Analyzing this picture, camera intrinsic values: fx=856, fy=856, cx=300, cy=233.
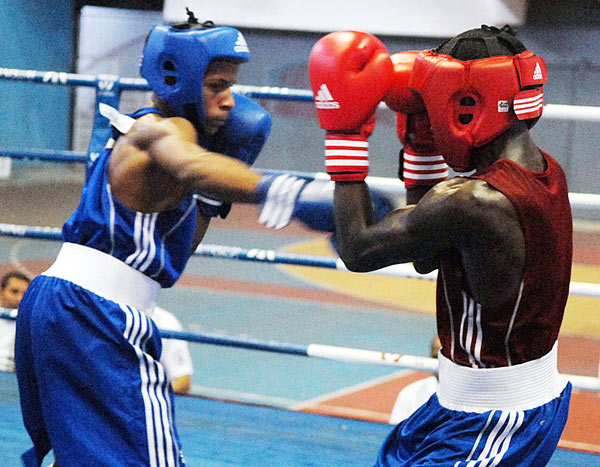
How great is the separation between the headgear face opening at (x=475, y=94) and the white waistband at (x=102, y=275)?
0.80m

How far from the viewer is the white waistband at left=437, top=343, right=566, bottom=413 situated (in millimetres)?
1740

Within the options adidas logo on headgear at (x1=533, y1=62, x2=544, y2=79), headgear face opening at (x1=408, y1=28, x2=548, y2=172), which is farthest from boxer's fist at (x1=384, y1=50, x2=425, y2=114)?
adidas logo on headgear at (x1=533, y1=62, x2=544, y2=79)

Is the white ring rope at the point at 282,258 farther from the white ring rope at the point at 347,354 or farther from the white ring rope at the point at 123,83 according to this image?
the white ring rope at the point at 123,83

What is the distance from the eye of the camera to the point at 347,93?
5.69 feet

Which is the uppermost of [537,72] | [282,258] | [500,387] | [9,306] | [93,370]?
[537,72]

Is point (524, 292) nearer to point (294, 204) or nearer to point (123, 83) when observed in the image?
point (294, 204)

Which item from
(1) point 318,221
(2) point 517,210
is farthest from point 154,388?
(2) point 517,210

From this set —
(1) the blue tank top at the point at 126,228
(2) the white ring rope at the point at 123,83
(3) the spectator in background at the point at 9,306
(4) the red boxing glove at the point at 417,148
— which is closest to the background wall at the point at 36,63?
(3) the spectator in background at the point at 9,306

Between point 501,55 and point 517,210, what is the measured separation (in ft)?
1.08

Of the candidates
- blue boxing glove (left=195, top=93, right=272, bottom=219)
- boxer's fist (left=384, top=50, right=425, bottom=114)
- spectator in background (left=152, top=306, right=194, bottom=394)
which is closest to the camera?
boxer's fist (left=384, top=50, right=425, bottom=114)

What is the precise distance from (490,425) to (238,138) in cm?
105

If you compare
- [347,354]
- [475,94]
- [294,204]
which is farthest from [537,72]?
[347,354]

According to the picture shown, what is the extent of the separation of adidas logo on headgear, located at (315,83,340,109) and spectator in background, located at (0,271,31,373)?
2.59 meters

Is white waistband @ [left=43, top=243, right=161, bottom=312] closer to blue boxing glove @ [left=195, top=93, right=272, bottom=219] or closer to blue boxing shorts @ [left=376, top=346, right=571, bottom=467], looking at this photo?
blue boxing glove @ [left=195, top=93, right=272, bottom=219]
